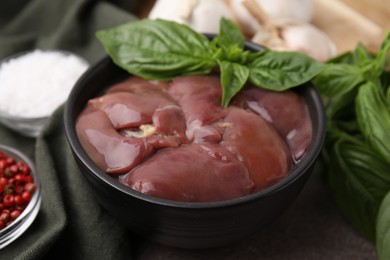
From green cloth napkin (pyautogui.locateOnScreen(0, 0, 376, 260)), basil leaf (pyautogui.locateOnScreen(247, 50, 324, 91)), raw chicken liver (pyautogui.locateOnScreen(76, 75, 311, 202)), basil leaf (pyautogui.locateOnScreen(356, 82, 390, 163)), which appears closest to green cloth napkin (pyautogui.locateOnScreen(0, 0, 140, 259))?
green cloth napkin (pyautogui.locateOnScreen(0, 0, 376, 260))

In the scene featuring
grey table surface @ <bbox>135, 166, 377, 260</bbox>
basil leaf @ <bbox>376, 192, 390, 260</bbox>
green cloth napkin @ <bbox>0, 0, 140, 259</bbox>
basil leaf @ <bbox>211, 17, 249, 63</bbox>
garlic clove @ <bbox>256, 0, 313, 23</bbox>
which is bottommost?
grey table surface @ <bbox>135, 166, 377, 260</bbox>

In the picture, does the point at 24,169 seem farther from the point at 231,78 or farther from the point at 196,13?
the point at 196,13

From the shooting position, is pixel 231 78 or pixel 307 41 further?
pixel 307 41

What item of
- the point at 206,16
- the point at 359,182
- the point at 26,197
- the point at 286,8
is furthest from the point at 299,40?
the point at 26,197

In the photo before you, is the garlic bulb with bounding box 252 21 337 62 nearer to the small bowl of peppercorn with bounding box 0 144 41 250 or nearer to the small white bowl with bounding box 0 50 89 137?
the small white bowl with bounding box 0 50 89 137

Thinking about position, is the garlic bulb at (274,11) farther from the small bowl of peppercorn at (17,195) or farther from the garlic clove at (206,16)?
the small bowl of peppercorn at (17,195)

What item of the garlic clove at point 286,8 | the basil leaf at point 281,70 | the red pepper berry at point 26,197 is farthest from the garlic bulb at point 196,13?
the red pepper berry at point 26,197

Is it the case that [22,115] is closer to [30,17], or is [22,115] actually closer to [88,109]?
[88,109]
